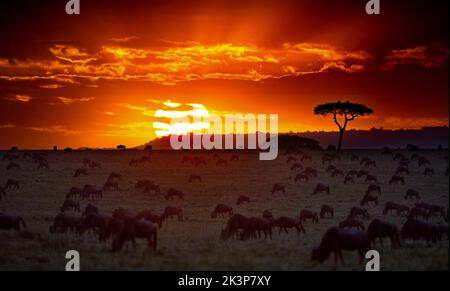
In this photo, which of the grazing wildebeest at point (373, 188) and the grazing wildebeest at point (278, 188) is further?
the grazing wildebeest at point (278, 188)

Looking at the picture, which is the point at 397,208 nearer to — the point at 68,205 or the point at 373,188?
the point at 373,188

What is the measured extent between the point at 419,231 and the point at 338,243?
5243 mm

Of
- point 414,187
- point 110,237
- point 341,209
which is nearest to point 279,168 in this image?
point 414,187

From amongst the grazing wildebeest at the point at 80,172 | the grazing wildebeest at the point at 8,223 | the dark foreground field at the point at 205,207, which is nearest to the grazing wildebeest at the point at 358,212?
the dark foreground field at the point at 205,207

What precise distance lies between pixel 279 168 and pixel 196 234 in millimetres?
28366

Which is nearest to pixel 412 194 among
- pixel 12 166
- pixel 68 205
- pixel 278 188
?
pixel 278 188

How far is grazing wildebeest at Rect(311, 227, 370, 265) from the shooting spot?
17688 mm

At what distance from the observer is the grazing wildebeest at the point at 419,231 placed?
21.2 m

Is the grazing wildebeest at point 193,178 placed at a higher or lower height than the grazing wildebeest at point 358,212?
higher

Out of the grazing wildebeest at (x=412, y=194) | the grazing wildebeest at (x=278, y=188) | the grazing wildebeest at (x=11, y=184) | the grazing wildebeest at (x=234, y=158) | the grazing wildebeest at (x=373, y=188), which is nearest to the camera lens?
the grazing wildebeest at (x=412, y=194)

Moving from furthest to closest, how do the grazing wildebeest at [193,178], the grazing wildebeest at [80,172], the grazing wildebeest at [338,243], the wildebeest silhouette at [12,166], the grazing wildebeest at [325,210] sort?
the wildebeest silhouette at [12,166]
the grazing wildebeest at [80,172]
the grazing wildebeest at [193,178]
the grazing wildebeest at [325,210]
the grazing wildebeest at [338,243]

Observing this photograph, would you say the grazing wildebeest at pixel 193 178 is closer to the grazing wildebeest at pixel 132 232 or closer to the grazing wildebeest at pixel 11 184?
the grazing wildebeest at pixel 11 184

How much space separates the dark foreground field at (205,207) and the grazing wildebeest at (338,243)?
364 millimetres

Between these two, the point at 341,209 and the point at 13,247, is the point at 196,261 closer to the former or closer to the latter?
the point at 13,247
